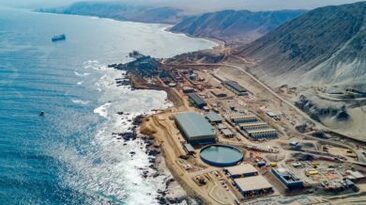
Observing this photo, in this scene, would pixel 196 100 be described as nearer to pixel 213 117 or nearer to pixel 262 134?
pixel 213 117

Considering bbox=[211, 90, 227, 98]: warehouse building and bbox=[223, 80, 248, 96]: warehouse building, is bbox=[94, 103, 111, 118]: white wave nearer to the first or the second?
bbox=[211, 90, 227, 98]: warehouse building

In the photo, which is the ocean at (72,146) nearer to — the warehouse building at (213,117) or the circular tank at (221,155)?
the circular tank at (221,155)

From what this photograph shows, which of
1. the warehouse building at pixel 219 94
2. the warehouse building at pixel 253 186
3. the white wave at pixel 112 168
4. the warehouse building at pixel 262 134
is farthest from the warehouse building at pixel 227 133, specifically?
the warehouse building at pixel 219 94

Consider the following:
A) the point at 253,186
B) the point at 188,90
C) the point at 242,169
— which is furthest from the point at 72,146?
the point at 188,90

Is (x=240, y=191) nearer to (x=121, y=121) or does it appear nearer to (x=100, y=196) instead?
(x=100, y=196)

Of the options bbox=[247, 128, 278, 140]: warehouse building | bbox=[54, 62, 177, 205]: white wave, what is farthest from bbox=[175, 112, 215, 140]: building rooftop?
bbox=[54, 62, 177, 205]: white wave

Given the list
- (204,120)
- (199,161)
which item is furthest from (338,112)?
(199,161)
